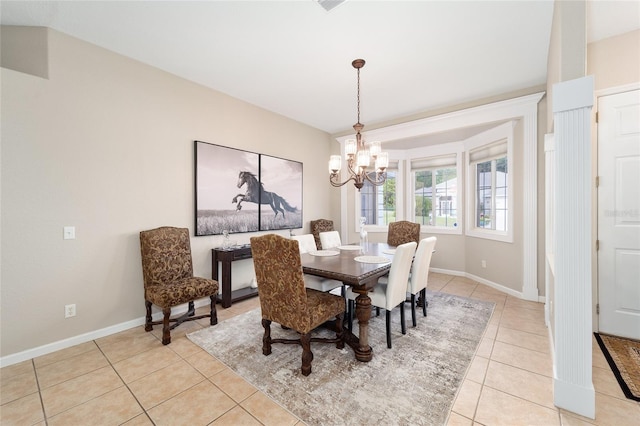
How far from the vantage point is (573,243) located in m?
1.61

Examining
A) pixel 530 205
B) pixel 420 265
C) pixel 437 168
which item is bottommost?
pixel 420 265

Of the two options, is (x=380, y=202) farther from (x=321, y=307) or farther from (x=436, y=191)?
(x=321, y=307)

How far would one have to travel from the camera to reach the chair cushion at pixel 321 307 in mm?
2027

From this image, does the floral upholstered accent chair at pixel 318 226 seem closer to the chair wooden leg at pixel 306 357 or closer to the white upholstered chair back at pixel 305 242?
the white upholstered chair back at pixel 305 242

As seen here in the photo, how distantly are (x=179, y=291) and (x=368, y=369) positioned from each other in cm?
186

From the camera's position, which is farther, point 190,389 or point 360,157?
point 360,157

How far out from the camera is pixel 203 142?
3438 millimetres

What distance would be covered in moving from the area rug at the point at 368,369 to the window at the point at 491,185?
1859 millimetres

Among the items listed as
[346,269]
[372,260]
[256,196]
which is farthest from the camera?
[256,196]

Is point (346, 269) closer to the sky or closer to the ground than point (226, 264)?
closer to the sky

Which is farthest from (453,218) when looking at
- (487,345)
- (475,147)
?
(487,345)

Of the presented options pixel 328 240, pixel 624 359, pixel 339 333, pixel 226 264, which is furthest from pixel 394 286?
pixel 226 264

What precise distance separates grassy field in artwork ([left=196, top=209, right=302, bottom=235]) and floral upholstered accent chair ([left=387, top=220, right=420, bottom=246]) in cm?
170

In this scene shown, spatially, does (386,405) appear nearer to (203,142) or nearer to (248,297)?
(248,297)
